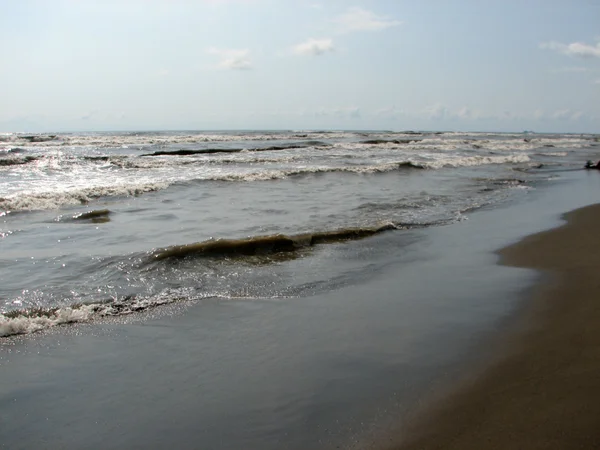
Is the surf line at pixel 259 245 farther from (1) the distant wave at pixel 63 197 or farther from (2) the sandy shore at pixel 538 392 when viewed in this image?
(1) the distant wave at pixel 63 197

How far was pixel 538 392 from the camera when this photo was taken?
312 centimetres

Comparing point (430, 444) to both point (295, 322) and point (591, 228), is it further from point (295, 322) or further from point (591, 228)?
point (591, 228)

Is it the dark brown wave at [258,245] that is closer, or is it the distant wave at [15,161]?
the dark brown wave at [258,245]

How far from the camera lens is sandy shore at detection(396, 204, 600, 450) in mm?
2664

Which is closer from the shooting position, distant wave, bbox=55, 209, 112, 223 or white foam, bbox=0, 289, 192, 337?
white foam, bbox=0, 289, 192, 337

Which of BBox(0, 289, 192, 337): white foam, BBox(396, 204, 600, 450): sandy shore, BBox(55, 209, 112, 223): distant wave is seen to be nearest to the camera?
BBox(396, 204, 600, 450): sandy shore

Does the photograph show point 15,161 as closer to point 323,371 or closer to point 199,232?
point 199,232

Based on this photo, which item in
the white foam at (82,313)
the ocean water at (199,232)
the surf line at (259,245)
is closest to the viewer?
the white foam at (82,313)

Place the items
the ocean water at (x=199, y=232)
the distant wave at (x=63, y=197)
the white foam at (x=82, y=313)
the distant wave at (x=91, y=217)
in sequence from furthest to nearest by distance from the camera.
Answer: the distant wave at (x=63, y=197) < the distant wave at (x=91, y=217) < the ocean water at (x=199, y=232) < the white foam at (x=82, y=313)

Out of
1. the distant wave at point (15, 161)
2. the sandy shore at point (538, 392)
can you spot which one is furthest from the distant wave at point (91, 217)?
the distant wave at point (15, 161)

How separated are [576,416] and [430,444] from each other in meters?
0.93

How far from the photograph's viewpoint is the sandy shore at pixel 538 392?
8.74 ft

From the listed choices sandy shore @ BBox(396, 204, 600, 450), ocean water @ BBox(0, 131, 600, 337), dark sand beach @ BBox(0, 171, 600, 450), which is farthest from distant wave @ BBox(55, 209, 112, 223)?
sandy shore @ BBox(396, 204, 600, 450)

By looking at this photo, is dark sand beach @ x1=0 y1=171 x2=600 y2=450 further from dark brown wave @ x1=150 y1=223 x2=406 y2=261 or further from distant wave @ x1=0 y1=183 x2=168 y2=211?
distant wave @ x1=0 y1=183 x2=168 y2=211
